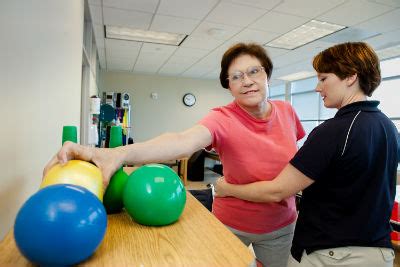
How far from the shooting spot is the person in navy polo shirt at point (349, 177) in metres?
1.00

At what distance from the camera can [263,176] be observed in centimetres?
129

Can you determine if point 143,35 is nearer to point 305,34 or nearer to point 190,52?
point 190,52

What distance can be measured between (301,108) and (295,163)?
8204 mm

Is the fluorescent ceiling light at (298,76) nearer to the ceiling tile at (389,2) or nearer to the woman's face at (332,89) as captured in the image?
the ceiling tile at (389,2)

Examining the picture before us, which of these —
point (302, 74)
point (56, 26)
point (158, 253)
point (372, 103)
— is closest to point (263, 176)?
point (372, 103)

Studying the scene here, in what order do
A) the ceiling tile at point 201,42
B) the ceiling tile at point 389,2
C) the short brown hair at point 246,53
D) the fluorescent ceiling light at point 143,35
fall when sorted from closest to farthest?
the short brown hair at point 246,53, the ceiling tile at point 389,2, the fluorescent ceiling light at point 143,35, the ceiling tile at point 201,42

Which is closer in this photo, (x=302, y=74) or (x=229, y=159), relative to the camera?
(x=229, y=159)

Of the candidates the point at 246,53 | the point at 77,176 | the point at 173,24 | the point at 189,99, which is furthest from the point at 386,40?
the point at 77,176

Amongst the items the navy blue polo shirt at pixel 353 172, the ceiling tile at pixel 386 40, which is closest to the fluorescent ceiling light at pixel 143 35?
the ceiling tile at pixel 386 40

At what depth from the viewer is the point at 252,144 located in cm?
130

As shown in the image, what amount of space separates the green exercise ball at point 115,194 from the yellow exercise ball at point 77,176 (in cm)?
11

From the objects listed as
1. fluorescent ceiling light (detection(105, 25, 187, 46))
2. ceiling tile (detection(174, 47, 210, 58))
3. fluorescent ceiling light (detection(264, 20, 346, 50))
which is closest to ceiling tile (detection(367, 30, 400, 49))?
A: fluorescent ceiling light (detection(264, 20, 346, 50))

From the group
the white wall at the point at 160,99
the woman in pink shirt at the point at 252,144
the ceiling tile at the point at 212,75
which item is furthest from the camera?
the white wall at the point at 160,99

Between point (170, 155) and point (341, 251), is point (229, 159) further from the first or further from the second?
point (341, 251)
